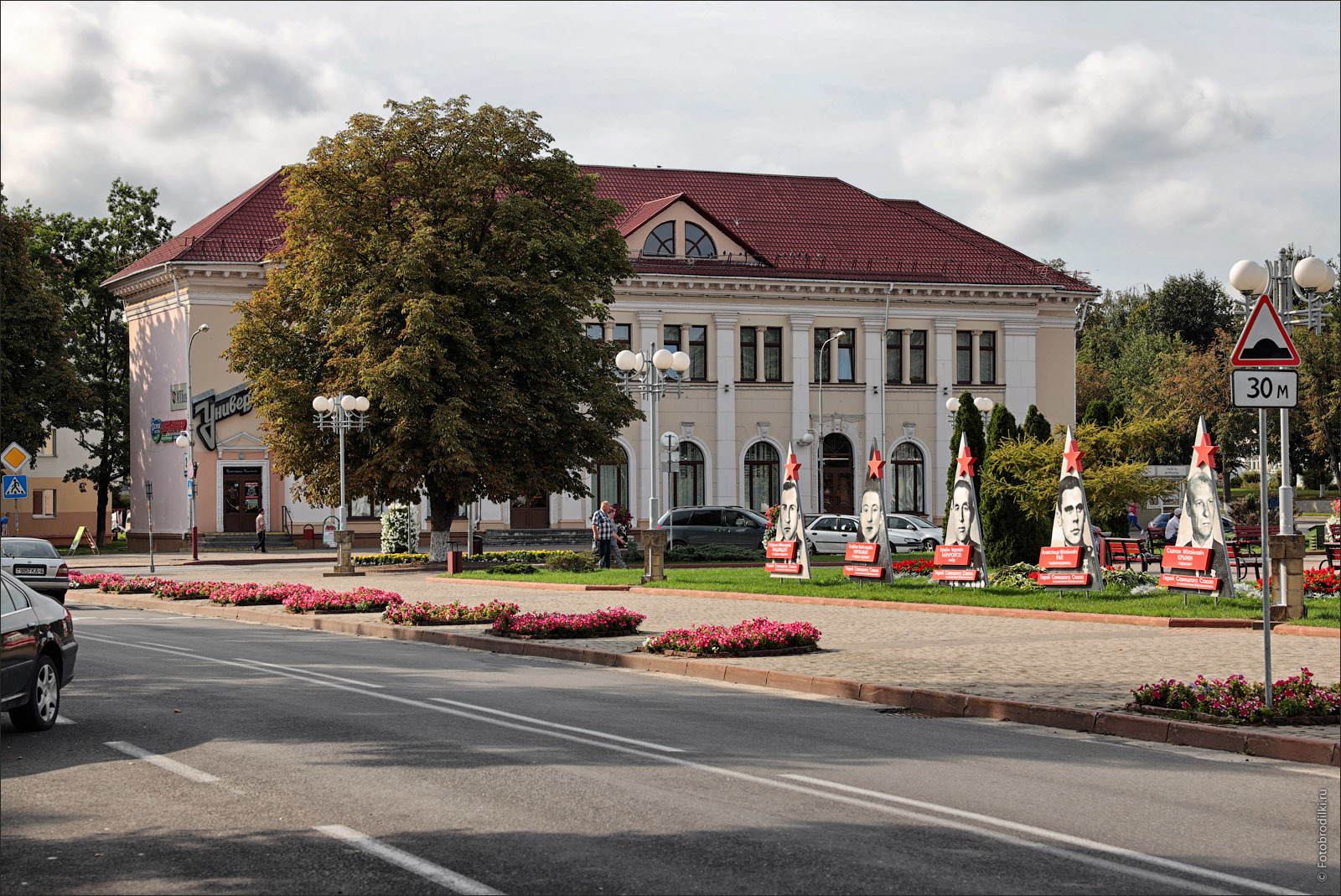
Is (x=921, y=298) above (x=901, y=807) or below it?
above

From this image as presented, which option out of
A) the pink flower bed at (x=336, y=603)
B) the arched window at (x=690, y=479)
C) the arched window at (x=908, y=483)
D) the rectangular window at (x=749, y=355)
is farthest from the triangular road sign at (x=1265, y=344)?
the arched window at (x=908, y=483)

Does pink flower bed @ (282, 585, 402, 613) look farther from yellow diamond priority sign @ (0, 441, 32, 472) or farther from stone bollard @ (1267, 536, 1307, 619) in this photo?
stone bollard @ (1267, 536, 1307, 619)

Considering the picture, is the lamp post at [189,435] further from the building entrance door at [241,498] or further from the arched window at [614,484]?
the arched window at [614,484]

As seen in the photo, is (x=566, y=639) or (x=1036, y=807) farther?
(x=566, y=639)

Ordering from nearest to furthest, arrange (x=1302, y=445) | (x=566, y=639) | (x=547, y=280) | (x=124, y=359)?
(x=566, y=639) < (x=547, y=280) < (x=124, y=359) < (x=1302, y=445)

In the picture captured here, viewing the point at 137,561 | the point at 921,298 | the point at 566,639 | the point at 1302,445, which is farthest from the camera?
the point at 1302,445

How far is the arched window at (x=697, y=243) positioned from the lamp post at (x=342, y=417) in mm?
21139

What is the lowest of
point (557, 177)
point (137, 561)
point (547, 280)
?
point (137, 561)

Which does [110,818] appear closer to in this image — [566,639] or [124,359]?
[566,639]

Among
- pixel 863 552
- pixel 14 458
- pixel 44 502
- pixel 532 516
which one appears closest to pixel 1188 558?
pixel 863 552

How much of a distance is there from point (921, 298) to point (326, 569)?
29.0 metres

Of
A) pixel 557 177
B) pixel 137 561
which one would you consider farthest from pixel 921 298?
pixel 137 561

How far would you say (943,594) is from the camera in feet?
75.6

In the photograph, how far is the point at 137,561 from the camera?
155ft
